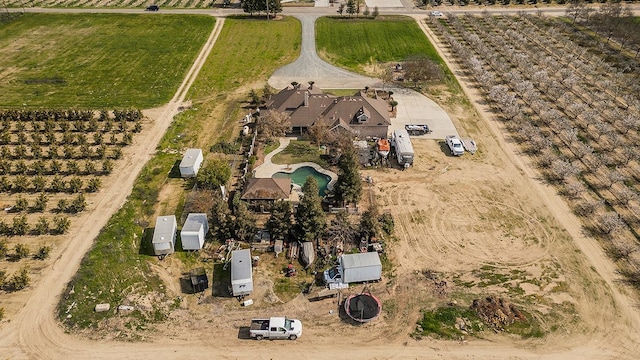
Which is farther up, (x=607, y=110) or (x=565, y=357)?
(x=607, y=110)

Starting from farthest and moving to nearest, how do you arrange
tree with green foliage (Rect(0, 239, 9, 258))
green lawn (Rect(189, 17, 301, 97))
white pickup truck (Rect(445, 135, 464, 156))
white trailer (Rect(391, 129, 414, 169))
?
1. green lawn (Rect(189, 17, 301, 97))
2. white pickup truck (Rect(445, 135, 464, 156))
3. white trailer (Rect(391, 129, 414, 169))
4. tree with green foliage (Rect(0, 239, 9, 258))

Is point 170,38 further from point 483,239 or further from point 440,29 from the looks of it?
point 483,239

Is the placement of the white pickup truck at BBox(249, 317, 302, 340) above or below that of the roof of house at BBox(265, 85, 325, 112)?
below

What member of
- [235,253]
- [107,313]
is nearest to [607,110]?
[235,253]

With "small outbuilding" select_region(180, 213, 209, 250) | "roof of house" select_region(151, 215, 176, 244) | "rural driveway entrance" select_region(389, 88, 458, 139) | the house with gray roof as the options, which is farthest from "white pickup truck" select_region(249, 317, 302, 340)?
"rural driveway entrance" select_region(389, 88, 458, 139)

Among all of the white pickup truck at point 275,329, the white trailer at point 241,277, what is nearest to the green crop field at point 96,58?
the white trailer at point 241,277

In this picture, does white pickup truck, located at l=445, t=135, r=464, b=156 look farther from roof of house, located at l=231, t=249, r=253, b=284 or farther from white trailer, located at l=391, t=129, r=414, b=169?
roof of house, located at l=231, t=249, r=253, b=284

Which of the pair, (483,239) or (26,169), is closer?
(483,239)

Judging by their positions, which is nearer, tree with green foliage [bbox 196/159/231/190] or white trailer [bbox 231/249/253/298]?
white trailer [bbox 231/249/253/298]
